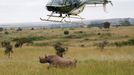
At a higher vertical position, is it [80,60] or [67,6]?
[67,6]

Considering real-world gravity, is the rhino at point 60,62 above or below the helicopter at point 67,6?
below

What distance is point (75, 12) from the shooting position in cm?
2059

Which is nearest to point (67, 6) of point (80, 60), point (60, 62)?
point (60, 62)

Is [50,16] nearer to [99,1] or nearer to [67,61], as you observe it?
[99,1]

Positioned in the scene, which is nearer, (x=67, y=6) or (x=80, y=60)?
(x=67, y=6)

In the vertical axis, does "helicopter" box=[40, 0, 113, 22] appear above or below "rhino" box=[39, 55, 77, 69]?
above

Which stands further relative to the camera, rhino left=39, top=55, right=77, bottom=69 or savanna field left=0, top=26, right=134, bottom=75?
rhino left=39, top=55, right=77, bottom=69

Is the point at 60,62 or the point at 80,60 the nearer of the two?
the point at 60,62

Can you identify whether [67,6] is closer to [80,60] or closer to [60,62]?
[60,62]

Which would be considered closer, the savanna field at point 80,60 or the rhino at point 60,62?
the savanna field at point 80,60

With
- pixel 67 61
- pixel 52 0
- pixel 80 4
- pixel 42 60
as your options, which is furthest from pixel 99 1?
pixel 42 60

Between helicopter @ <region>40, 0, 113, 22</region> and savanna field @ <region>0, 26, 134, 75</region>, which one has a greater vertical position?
helicopter @ <region>40, 0, 113, 22</region>

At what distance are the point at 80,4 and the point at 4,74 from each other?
5.98m

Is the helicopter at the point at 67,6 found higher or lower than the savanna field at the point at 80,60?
higher
